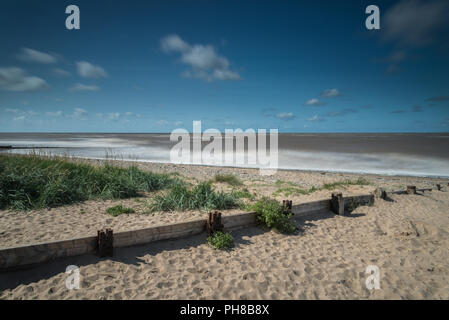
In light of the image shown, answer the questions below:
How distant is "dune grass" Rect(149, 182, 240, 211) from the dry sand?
0.42 metres

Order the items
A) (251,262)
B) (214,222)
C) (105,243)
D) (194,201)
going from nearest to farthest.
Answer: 1. (105,243)
2. (251,262)
3. (214,222)
4. (194,201)

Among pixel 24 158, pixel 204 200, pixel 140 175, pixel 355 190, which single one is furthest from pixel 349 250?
pixel 24 158

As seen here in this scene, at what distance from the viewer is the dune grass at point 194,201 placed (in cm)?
684

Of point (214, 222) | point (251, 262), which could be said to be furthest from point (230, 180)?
point (251, 262)

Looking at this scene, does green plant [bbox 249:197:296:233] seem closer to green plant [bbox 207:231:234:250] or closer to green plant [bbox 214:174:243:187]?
green plant [bbox 207:231:234:250]

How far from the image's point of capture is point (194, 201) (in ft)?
23.0

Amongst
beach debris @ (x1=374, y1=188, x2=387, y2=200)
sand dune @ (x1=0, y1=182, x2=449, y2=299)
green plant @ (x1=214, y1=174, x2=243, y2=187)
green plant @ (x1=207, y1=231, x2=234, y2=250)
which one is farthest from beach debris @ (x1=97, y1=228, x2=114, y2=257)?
beach debris @ (x1=374, y1=188, x2=387, y2=200)

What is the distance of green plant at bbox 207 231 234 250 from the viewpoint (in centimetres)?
485

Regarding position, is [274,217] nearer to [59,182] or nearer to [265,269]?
[265,269]

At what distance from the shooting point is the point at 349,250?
523cm

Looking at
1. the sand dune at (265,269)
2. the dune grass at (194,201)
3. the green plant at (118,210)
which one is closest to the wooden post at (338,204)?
the sand dune at (265,269)

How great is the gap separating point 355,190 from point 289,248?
19.0ft

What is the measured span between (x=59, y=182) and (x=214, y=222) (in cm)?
532
